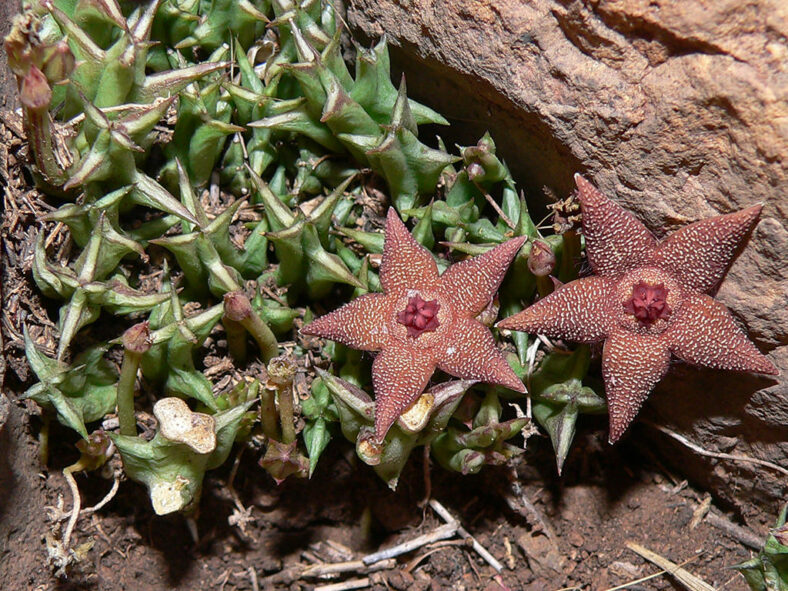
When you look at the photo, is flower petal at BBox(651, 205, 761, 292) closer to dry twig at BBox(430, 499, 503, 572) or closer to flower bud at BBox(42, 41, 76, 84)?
dry twig at BBox(430, 499, 503, 572)

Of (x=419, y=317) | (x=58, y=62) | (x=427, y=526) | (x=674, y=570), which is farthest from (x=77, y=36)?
(x=674, y=570)

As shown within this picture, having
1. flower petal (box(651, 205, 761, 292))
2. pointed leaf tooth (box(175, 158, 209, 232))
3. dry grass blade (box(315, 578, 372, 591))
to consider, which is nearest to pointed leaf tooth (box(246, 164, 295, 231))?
pointed leaf tooth (box(175, 158, 209, 232))

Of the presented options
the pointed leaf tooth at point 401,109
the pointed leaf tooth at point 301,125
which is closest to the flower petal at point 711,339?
the pointed leaf tooth at point 401,109

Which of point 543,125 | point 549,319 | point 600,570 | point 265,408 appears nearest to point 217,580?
point 265,408

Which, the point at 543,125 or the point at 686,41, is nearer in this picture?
the point at 686,41

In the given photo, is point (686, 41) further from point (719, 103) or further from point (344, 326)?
point (344, 326)

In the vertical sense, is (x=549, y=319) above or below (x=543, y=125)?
below

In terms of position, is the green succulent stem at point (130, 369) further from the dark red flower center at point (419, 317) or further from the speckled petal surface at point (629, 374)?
the speckled petal surface at point (629, 374)
